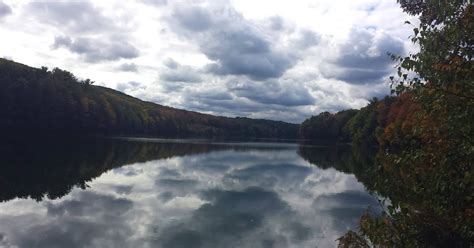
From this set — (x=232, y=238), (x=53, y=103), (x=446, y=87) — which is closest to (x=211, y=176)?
(x=232, y=238)

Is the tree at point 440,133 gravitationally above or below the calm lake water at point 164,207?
above

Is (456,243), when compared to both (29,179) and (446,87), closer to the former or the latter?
(446,87)

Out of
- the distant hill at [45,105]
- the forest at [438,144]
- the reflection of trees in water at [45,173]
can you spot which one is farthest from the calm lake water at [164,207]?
the distant hill at [45,105]

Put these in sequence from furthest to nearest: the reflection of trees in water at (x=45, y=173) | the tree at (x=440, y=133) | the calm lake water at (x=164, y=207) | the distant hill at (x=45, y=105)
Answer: the distant hill at (x=45, y=105)
the reflection of trees in water at (x=45, y=173)
the calm lake water at (x=164, y=207)
the tree at (x=440, y=133)

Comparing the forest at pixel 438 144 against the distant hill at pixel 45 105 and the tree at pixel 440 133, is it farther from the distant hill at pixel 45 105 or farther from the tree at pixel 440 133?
the distant hill at pixel 45 105

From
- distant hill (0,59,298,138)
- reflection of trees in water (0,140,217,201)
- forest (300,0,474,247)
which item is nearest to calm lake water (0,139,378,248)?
reflection of trees in water (0,140,217,201)

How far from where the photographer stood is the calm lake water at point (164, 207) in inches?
769

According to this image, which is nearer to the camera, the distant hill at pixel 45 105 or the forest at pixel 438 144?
the forest at pixel 438 144

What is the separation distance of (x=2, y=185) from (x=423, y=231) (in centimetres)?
2975

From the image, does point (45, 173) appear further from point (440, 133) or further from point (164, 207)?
point (440, 133)

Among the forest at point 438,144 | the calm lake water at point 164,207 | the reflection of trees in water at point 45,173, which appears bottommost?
the calm lake water at point 164,207

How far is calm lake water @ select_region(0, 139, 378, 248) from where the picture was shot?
1954 cm

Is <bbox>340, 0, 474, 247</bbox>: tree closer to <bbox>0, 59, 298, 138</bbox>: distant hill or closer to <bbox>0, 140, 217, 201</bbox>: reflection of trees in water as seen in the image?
<bbox>0, 140, 217, 201</bbox>: reflection of trees in water

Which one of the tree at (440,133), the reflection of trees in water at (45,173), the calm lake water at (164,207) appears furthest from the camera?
the reflection of trees in water at (45,173)
